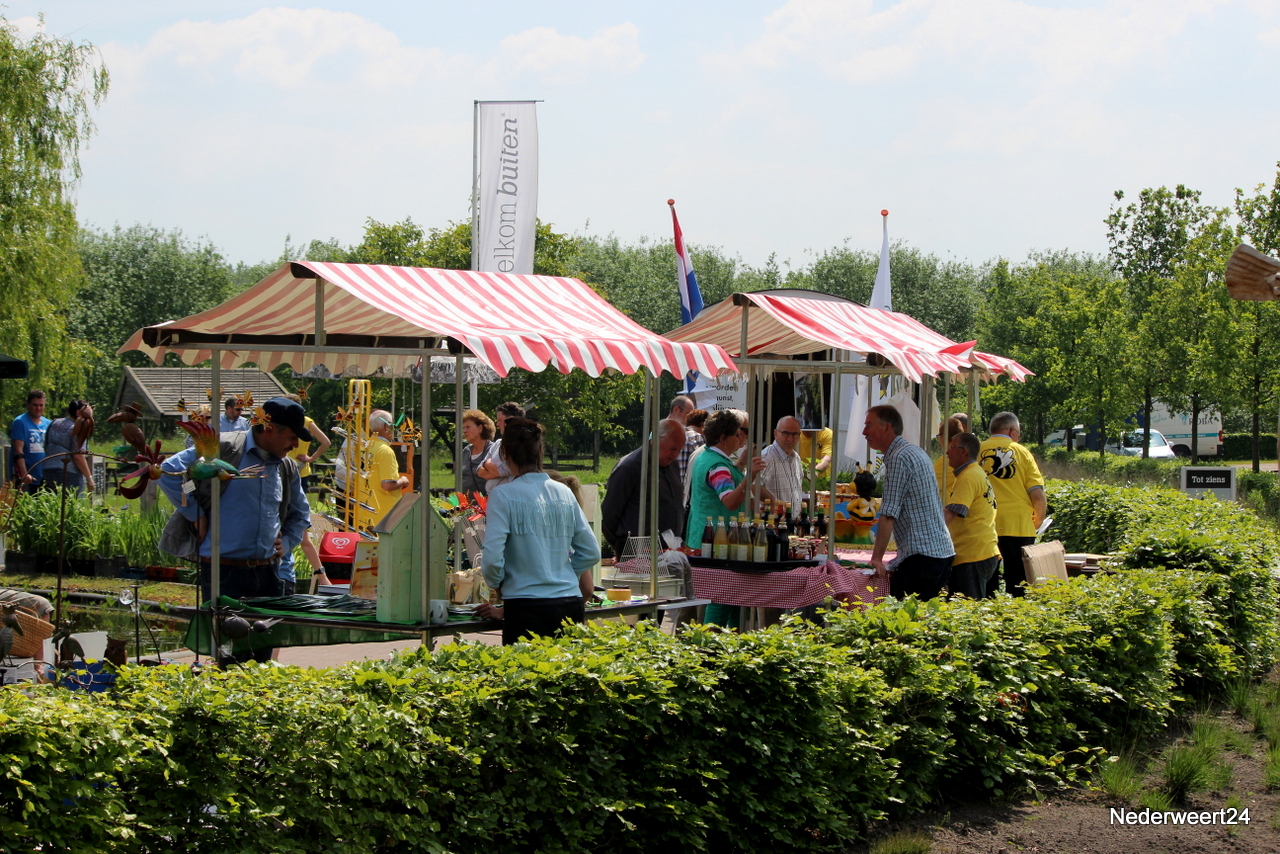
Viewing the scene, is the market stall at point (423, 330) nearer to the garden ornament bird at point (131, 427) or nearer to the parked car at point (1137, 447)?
the garden ornament bird at point (131, 427)

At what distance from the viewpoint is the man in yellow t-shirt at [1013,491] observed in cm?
897

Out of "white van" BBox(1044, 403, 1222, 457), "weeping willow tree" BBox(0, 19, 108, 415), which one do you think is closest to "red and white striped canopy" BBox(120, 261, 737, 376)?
"weeping willow tree" BBox(0, 19, 108, 415)

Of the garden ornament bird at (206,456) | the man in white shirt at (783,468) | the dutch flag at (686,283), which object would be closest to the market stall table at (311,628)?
the garden ornament bird at (206,456)

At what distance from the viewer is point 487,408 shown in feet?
90.5

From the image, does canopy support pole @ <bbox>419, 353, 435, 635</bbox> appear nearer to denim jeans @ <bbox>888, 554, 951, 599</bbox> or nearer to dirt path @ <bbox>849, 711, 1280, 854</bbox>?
dirt path @ <bbox>849, 711, 1280, 854</bbox>

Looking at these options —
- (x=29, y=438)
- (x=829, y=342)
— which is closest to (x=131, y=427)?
(x=829, y=342)

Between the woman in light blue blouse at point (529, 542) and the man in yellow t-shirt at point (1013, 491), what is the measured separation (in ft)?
15.1

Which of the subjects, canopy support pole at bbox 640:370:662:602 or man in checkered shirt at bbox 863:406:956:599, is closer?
canopy support pole at bbox 640:370:662:602

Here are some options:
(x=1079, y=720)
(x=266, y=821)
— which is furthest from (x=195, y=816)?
(x=1079, y=720)

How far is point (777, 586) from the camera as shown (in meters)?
7.23

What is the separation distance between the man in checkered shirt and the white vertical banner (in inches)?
342

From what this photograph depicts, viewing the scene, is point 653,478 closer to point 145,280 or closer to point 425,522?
point 425,522

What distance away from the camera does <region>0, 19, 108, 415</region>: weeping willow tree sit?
69.6ft

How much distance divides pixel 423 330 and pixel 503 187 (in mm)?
9880
